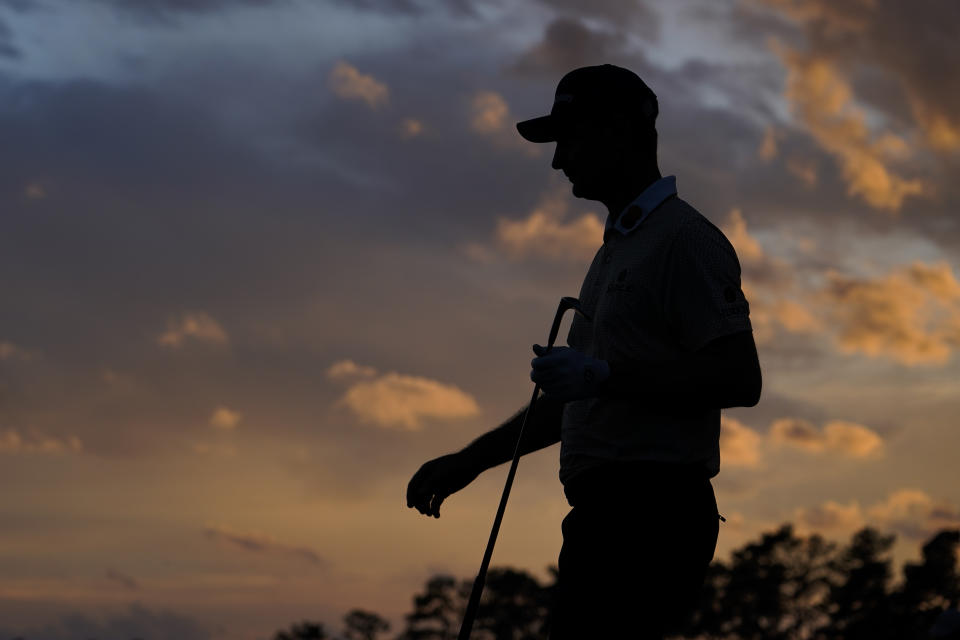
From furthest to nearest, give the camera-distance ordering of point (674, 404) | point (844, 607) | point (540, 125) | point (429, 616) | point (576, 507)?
point (429, 616), point (844, 607), point (540, 125), point (576, 507), point (674, 404)

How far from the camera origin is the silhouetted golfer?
4953 millimetres

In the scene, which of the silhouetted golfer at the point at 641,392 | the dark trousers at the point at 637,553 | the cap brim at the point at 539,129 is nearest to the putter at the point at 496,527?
the silhouetted golfer at the point at 641,392

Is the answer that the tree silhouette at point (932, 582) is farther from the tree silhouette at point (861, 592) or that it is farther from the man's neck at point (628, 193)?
the man's neck at point (628, 193)

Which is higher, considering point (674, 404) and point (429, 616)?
point (429, 616)

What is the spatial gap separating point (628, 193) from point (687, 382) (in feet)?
3.75

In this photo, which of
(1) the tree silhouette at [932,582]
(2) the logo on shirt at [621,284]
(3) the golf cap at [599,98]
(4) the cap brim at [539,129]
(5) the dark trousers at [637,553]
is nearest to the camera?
(5) the dark trousers at [637,553]

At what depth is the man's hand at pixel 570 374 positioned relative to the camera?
192 inches

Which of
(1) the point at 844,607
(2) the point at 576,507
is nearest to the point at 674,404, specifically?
(2) the point at 576,507

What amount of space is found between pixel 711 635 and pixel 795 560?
9.43 m

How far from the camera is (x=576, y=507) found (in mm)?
5316

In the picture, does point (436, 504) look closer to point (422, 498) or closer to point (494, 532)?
point (422, 498)

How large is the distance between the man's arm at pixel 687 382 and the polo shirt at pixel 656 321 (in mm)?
48

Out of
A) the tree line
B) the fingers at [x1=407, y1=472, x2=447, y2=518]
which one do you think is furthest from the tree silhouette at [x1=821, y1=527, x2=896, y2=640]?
the fingers at [x1=407, y1=472, x2=447, y2=518]

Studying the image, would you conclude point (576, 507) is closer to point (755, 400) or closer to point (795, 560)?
point (755, 400)
